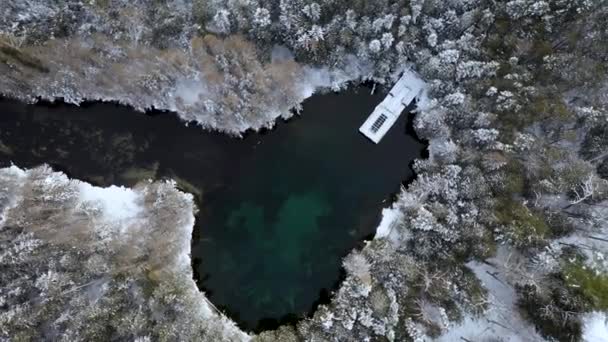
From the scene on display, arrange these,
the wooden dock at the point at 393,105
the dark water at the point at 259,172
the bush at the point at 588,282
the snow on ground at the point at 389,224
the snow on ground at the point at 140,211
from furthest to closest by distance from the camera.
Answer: the wooden dock at the point at 393,105, the dark water at the point at 259,172, the snow on ground at the point at 389,224, the snow on ground at the point at 140,211, the bush at the point at 588,282

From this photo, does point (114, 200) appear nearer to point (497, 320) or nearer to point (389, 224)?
point (389, 224)

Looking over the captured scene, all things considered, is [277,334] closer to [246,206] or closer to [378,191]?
[246,206]

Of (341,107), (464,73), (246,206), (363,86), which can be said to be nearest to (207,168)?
(246,206)

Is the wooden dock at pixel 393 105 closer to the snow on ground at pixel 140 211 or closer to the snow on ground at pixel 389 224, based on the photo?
the snow on ground at pixel 389 224

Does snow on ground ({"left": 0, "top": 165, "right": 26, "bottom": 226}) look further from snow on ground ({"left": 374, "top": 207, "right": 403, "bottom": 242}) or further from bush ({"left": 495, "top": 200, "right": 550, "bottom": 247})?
bush ({"left": 495, "top": 200, "right": 550, "bottom": 247})

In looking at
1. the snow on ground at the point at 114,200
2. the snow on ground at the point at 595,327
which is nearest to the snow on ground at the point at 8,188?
the snow on ground at the point at 114,200

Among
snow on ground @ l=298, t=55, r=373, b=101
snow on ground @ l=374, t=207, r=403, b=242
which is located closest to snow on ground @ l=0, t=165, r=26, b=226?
snow on ground @ l=298, t=55, r=373, b=101
